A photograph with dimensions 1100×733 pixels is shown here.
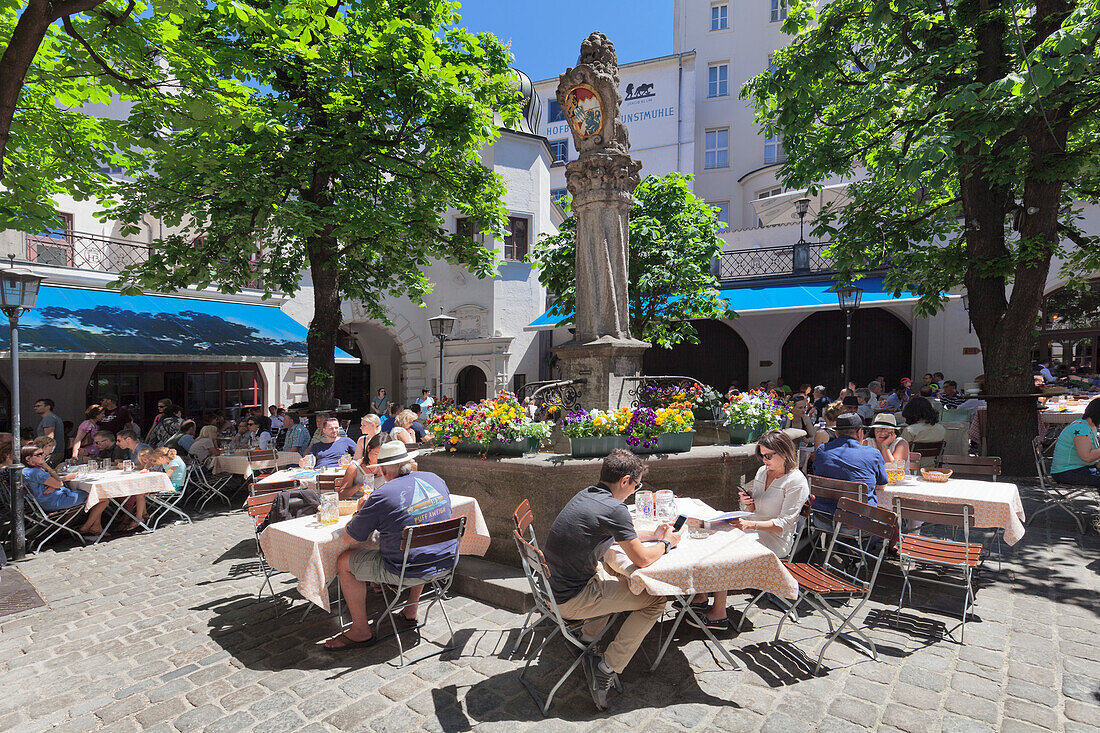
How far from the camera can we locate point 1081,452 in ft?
19.8

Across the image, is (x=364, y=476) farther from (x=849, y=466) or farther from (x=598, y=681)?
(x=849, y=466)

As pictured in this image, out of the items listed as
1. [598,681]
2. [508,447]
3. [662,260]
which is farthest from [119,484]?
[662,260]

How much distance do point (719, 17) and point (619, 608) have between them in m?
28.8

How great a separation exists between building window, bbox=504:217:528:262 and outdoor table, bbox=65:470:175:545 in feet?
41.5

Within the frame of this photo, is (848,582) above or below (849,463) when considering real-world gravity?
below

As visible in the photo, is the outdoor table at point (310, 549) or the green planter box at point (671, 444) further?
the green planter box at point (671, 444)

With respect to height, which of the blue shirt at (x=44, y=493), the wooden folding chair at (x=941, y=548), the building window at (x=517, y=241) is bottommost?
the blue shirt at (x=44, y=493)

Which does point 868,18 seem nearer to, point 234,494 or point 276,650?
point 276,650

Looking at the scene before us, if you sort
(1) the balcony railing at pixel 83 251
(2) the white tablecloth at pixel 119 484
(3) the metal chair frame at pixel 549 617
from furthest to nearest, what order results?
(1) the balcony railing at pixel 83 251 < (2) the white tablecloth at pixel 119 484 < (3) the metal chair frame at pixel 549 617

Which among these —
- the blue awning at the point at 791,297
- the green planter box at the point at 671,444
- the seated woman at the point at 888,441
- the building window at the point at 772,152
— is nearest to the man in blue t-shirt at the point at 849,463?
the seated woman at the point at 888,441

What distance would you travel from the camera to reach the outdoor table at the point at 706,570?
319 cm

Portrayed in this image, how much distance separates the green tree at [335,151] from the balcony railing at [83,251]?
104 inches

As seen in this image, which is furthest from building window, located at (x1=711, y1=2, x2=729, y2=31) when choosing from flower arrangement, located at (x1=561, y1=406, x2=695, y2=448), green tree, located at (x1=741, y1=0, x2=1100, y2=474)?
flower arrangement, located at (x1=561, y1=406, x2=695, y2=448)

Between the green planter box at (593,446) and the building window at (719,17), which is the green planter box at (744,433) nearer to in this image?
the green planter box at (593,446)
